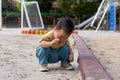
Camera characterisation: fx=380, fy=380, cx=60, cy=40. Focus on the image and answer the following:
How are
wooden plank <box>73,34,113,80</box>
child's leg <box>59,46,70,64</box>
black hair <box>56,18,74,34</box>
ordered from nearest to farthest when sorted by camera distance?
1. wooden plank <box>73,34,113,80</box>
2. black hair <box>56,18,74,34</box>
3. child's leg <box>59,46,70,64</box>

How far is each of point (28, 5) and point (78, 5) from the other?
13.3 metres

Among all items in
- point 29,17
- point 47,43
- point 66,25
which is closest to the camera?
point 66,25

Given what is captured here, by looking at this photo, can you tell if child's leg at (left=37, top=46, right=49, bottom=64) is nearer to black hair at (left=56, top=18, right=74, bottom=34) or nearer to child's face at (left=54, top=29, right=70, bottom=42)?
child's face at (left=54, top=29, right=70, bottom=42)

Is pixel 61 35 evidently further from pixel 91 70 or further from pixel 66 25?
pixel 91 70

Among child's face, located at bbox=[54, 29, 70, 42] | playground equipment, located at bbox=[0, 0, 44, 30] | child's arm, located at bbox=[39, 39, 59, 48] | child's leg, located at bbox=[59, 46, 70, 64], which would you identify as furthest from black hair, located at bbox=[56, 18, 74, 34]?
playground equipment, located at bbox=[0, 0, 44, 30]

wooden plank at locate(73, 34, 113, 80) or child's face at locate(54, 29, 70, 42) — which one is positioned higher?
child's face at locate(54, 29, 70, 42)

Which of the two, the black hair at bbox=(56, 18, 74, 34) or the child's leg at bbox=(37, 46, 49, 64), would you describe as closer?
the black hair at bbox=(56, 18, 74, 34)

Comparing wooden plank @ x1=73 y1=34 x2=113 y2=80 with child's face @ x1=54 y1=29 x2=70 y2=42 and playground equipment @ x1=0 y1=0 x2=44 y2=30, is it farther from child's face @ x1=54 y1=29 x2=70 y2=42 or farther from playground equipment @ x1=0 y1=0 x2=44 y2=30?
playground equipment @ x1=0 y1=0 x2=44 y2=30

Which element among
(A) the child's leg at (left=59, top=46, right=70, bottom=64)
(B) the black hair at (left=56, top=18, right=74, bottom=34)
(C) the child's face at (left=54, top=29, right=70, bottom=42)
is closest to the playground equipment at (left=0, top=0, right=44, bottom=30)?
(A) the child's leg at (left=59, top=46, right=70, bottom=64)

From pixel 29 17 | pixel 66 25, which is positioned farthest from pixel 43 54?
pixel 29 17

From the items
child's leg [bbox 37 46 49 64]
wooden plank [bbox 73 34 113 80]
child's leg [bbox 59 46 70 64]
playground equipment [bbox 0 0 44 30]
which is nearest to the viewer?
wooden plank [bbox 73 34 113 80]

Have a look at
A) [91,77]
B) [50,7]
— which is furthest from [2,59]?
[50,7]

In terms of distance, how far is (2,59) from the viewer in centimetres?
607

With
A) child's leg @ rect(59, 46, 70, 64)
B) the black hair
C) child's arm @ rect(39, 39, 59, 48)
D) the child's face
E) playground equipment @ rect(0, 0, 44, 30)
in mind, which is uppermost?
the black hair
